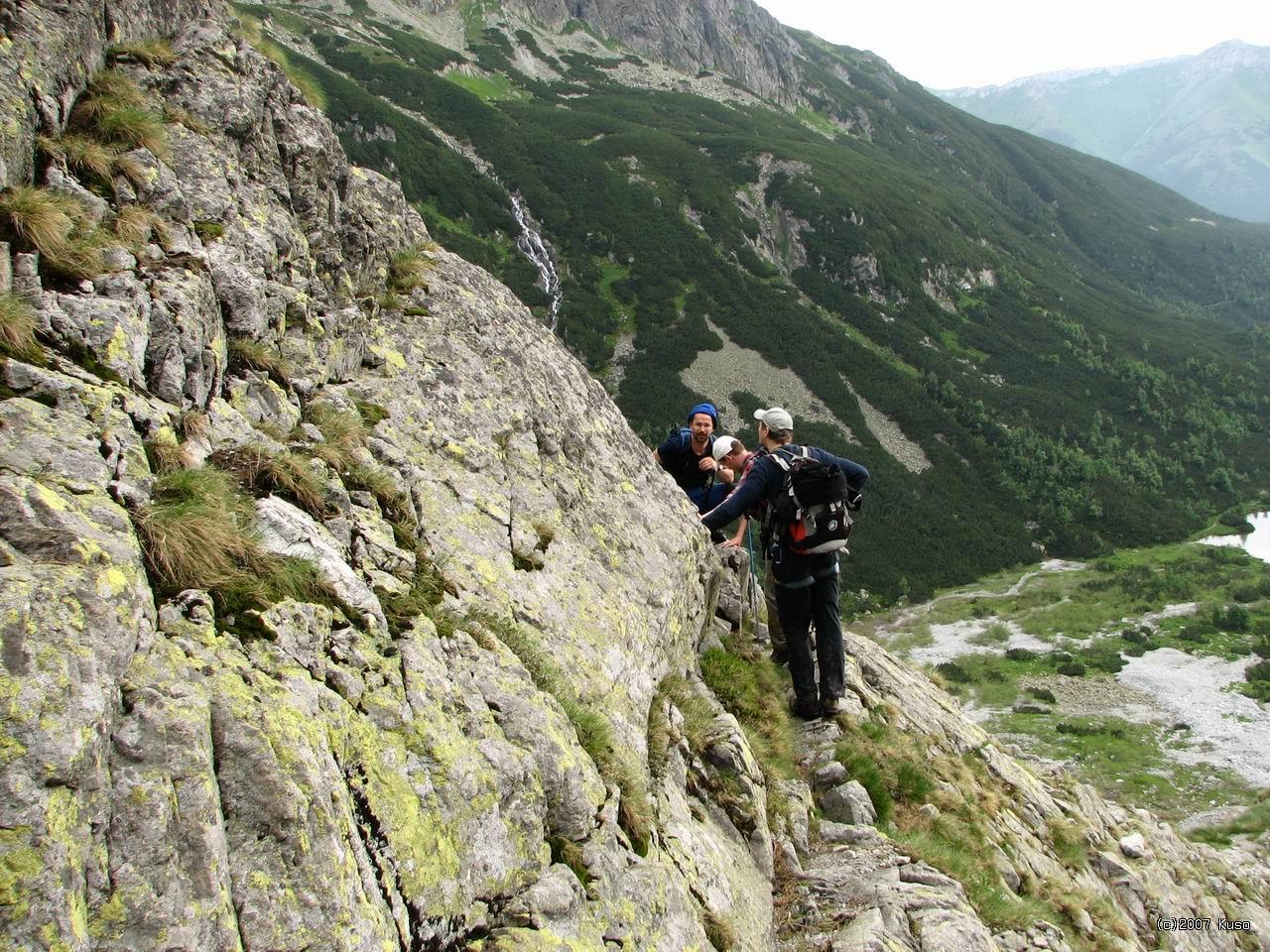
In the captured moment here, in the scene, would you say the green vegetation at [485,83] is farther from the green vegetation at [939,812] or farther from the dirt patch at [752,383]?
the green vegetation at [939,812]

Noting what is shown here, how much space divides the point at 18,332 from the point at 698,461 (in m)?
9.25

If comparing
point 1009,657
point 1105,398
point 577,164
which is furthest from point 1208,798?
point 577,164

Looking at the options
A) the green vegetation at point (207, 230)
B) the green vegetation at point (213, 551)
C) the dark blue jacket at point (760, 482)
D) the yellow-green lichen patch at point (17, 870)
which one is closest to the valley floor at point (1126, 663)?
the dark blue jacket at point (760, 482)

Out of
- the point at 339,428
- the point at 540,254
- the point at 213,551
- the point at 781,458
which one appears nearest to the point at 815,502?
the point at 781,458

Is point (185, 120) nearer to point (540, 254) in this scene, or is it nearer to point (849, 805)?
point (849, 805)

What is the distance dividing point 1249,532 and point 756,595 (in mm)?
133037

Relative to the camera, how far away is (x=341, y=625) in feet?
15.9

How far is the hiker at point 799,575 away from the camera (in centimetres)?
941

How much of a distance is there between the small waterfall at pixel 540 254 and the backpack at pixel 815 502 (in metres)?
99.4

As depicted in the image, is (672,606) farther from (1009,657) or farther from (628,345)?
(628,345)

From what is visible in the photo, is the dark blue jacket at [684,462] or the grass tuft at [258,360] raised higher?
the grass tuft at [258,360]

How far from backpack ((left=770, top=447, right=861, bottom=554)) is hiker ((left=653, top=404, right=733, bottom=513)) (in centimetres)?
264

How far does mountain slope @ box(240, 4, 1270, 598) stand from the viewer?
10444cm

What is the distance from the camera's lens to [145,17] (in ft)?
30.8
